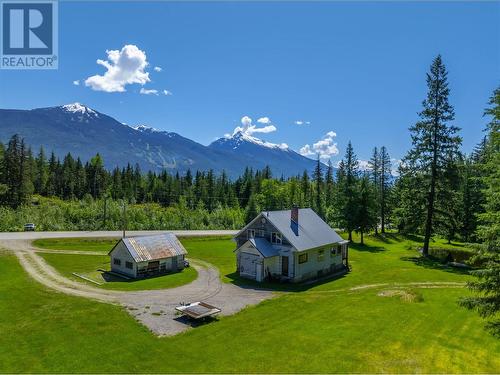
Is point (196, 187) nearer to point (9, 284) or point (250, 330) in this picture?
point (9, 284)

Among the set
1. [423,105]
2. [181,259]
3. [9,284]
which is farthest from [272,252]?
[423,105]

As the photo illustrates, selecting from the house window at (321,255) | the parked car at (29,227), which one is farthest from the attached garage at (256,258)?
the parked car at (29,227)

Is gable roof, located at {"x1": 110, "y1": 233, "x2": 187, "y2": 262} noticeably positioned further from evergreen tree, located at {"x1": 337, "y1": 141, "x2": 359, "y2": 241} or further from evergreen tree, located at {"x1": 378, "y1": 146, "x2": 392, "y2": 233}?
evergreen tree, located at {"x1": 378, "y1": 146, "x2": 392, "y2": 233}

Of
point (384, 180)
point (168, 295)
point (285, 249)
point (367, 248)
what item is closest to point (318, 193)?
point (384, 180)

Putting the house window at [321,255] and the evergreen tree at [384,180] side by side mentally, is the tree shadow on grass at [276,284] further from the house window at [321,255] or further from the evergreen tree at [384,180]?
the evergreen tree at [384,180]

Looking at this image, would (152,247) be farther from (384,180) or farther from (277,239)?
(384,180)
